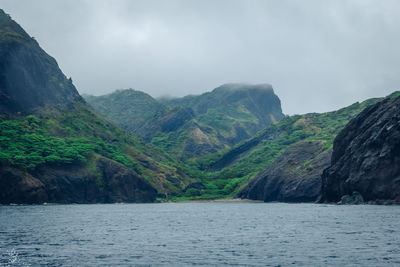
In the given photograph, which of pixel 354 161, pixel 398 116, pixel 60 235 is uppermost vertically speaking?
pixel 398 116

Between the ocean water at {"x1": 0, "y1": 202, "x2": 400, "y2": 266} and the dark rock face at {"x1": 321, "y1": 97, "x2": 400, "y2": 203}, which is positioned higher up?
the dark rock face at {"x1": 321, "y1": 97, "x2": 400, "y2": 203}

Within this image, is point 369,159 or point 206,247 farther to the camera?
point 369,159

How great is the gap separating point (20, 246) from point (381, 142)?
125195 millimetres

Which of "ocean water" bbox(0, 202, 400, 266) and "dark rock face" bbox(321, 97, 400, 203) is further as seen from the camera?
"dark rock face" bbox(321, 97, 400, 203)

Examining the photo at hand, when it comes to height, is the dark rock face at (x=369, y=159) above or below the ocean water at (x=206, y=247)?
above

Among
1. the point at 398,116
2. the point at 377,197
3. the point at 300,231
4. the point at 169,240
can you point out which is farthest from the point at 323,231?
the point at 398,116

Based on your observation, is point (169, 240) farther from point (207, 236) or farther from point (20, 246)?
point (20, 246)

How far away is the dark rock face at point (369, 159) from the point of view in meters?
130

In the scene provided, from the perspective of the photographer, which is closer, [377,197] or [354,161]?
[377,197]

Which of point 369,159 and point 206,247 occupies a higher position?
point 369,159

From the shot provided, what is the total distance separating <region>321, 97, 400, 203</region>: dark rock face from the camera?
130000mm

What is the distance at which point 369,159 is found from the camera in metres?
139

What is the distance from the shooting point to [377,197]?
13312 cm

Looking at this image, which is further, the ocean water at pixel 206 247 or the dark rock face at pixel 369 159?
the dark rock face at pixel 369 159
